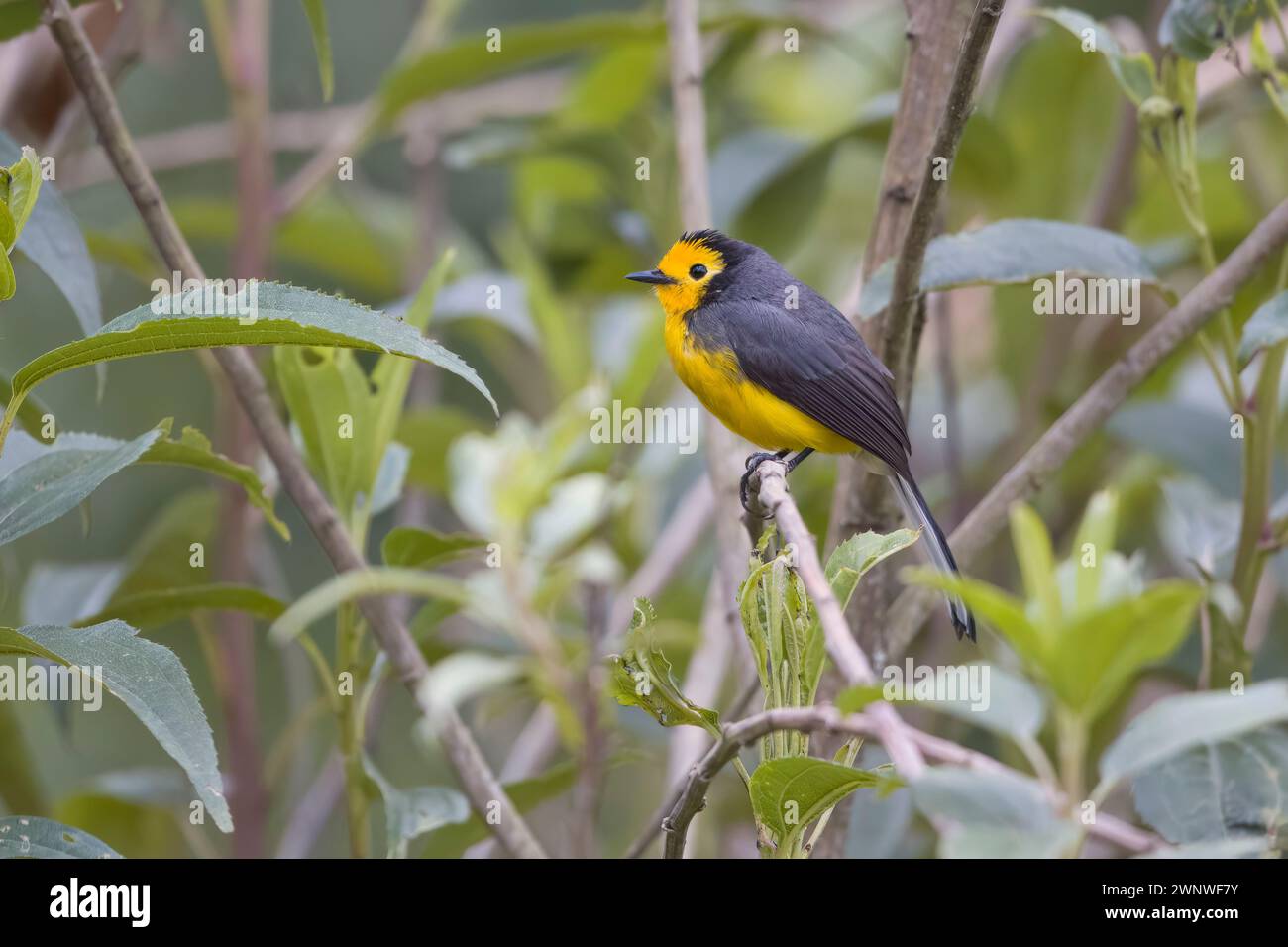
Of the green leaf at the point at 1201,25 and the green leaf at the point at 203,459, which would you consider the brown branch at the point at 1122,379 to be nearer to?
the green leaf at the point at 1201,25

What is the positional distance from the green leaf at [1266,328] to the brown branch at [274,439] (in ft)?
3.40

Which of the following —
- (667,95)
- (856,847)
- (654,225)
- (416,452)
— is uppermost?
(667,95)

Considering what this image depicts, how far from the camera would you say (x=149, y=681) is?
116cm

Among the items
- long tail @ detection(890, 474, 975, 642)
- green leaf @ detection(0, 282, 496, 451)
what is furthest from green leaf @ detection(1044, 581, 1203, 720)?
long tail @ detection(890, 474, 975, 642)

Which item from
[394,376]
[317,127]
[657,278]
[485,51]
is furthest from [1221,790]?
[317,127]

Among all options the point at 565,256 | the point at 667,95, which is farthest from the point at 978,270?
the point at 667,95

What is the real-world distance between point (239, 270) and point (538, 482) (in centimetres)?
196

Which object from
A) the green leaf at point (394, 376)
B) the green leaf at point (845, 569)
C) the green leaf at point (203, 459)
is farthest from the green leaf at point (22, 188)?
the green leaf at point (845, 569)

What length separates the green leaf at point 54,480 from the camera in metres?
1.28

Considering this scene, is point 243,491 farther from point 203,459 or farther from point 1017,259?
point 1017,259

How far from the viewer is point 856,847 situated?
198cm

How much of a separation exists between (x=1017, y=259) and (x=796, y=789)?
A: 37.6 inches

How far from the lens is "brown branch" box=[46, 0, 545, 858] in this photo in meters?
1.58
